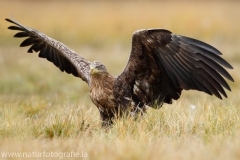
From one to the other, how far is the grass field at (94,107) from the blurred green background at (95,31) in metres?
0.03

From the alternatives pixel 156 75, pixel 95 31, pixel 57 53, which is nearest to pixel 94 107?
pixel 57 53

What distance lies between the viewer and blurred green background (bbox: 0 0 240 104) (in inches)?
528

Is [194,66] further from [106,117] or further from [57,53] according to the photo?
[57,53]

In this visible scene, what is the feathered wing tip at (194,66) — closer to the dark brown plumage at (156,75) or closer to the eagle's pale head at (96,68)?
the dark brown plumage at (156,75)

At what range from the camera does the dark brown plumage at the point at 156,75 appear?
21.6ft

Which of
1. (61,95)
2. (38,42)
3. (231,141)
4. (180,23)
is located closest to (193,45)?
(231,141)

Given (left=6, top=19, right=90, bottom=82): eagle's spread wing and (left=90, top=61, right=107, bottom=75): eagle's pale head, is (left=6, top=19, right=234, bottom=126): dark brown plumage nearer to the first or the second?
(left=90, top=61, right=107, bottom=75): eagle's pale head

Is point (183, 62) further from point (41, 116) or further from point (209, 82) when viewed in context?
point (41, 116)

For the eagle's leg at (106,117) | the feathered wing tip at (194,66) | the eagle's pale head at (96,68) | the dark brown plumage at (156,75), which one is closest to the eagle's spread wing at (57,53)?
the dark brown plumage at (156,75)

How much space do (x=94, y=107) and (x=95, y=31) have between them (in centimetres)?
1249

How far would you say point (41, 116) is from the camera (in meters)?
7.51

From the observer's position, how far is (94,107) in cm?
891

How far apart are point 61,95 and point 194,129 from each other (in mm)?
5573

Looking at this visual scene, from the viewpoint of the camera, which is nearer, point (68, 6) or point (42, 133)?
point (42, 133)
